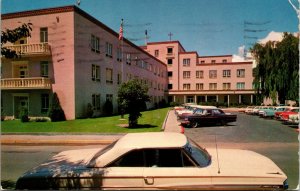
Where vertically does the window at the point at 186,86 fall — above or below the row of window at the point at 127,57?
below

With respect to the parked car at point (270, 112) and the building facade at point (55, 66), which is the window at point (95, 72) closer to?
the building facade at point (55, 66)

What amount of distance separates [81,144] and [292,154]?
9.49 meters

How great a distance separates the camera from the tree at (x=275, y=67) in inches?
730

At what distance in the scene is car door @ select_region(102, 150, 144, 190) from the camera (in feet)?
15.4

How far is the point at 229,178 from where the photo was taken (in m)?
4.60

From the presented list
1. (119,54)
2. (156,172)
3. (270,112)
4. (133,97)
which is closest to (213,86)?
(119,54)

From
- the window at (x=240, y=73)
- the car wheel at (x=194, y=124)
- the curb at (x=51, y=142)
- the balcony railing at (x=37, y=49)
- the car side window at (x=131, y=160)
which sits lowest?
the curb at (x=51, y=142)

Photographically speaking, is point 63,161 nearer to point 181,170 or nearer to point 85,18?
point 181,170

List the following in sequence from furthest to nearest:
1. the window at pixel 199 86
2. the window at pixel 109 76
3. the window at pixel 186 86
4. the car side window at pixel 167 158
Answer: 1. the window at pixel 186 86
2. the window at pixel 199 86
3. the window at pixel 109 76
4. the car side window at pixel 167 158

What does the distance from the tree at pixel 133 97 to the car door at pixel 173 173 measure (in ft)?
32.4

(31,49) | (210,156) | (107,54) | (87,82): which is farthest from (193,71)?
(210,156)

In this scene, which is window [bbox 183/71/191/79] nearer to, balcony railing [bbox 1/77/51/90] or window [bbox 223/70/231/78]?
window [bbox 223/70/231/78]

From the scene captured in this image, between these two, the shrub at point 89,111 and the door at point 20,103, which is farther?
the shrub at point 89,111

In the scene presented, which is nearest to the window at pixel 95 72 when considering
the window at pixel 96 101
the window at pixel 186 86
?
the window at pixel 96 101
